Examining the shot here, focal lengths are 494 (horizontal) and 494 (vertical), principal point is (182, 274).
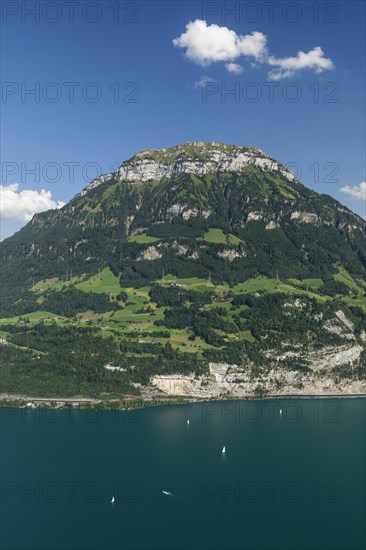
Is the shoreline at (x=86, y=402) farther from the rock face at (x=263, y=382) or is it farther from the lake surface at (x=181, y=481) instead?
the lake surface at (x=181, y=481)

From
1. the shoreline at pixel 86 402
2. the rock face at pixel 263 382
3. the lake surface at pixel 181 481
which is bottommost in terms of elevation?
the lake surface at pixel 181 481

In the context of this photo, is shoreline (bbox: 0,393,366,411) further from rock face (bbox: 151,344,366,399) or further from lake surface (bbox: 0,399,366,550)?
lake surface (bbox: 0,399,366,550)

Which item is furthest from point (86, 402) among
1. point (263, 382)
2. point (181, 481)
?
point (181, 481)

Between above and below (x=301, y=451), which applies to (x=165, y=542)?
below

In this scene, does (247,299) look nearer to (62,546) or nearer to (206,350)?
(206,350)

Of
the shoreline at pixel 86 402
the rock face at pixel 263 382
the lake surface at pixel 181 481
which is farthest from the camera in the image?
the rock face at pixel 263 382

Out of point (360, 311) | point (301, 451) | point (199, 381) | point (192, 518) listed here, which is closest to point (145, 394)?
point (199, 381)

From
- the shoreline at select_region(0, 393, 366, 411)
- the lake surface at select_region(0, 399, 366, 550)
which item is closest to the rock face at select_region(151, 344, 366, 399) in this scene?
the shoreline at select_region(0, 393, 366, 411)

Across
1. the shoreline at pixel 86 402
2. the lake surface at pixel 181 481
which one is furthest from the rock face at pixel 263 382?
the lake surface at pixel 181 481

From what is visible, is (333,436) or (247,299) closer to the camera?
(333,436)
